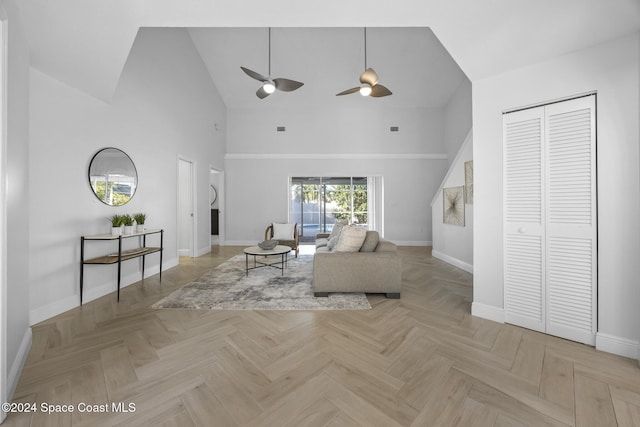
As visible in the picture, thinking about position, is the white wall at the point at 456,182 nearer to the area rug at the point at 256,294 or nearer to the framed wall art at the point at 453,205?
the framed wall art at the point at 453,205

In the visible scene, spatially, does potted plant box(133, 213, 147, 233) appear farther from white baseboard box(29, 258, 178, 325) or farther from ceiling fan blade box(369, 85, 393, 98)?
ceiling fan blade box(369, 85, 393, 98)

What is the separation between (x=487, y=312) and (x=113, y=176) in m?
4.78

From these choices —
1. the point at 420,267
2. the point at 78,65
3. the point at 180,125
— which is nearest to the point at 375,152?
the point at 420,267

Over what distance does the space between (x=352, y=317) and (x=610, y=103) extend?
9.16 ft

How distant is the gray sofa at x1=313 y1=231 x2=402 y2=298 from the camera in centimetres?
303

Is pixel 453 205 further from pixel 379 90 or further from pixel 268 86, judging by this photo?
pixel 268 86

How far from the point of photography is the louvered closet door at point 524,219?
2297 millimetres

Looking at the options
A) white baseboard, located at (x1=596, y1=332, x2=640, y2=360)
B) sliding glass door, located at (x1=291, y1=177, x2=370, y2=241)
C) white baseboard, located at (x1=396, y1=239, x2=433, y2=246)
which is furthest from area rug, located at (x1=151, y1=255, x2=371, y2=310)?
white baseboard, located at (x1=396, y1=239, x2=433, y2=246)

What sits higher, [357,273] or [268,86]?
[268,86]

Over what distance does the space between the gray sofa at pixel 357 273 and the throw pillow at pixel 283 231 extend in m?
2.61

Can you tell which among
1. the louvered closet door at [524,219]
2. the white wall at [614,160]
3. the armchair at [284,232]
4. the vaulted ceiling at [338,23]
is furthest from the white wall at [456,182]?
the armchair at [284,232]

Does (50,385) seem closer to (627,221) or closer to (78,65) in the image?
(78,65)

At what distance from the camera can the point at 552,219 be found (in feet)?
7.33

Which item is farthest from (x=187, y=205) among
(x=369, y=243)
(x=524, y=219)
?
(x=524, y=219)
